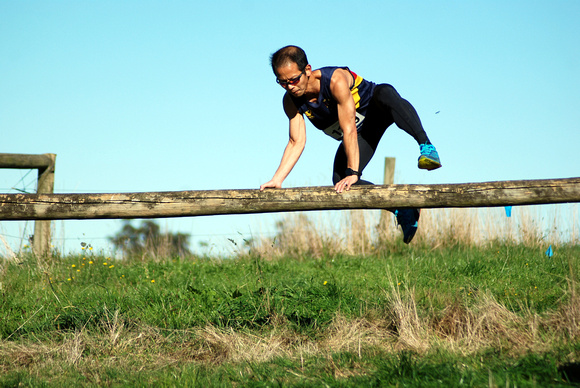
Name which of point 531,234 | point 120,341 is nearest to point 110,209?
point 120,341

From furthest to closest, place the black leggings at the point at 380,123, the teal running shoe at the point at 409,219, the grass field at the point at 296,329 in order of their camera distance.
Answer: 1. the teal running shoe at the point at 409,219
2. the black leggings at the point at 380,123
3. the grass field at the point at 296,329

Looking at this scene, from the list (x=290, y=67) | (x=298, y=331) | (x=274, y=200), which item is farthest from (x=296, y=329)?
(x=290, y=67)

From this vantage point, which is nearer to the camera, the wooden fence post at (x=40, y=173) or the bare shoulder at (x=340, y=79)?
the bare shoulder at (x=340, y=79)

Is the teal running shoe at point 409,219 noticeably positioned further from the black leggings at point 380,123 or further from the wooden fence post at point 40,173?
the wooden fence post at point 40,173

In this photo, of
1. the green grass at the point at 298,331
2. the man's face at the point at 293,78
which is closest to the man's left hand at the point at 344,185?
the man's face at the point at 293,78

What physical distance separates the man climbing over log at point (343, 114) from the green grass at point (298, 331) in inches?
40.9

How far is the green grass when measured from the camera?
3.40m

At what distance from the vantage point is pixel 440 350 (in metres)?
3.73

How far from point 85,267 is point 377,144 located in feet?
13.7

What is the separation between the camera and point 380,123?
5125 millimetres

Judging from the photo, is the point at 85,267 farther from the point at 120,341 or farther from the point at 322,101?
the point at 322,101

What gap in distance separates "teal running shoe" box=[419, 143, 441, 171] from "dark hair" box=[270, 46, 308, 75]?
124 centimetres

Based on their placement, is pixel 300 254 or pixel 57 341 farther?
pixel 300 254

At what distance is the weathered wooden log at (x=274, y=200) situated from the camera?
3.96 metres
